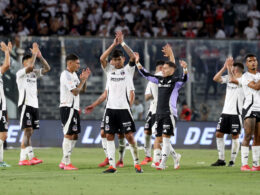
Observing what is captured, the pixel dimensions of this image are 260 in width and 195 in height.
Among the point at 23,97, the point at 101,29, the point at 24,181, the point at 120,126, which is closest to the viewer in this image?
the point at 24,181

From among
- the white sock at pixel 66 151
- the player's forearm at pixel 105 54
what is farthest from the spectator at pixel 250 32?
the player's forearm at pixel 105 54

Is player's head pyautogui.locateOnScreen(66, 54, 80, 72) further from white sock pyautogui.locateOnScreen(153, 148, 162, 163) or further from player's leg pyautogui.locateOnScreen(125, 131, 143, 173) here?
white sock pyautogui.locateOnScreen(153, 148, 162, 163)

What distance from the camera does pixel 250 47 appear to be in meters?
24.8

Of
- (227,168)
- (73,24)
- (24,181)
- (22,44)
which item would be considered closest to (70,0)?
(73,24)

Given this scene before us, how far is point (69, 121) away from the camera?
1466 cm

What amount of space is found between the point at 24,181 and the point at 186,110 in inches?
525

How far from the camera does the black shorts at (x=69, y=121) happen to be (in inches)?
576

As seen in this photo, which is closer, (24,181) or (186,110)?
(24,181)

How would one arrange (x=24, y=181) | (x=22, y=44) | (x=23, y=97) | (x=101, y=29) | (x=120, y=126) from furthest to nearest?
1. (x=101, y=29)
2. (x=22, y=44)
3. (x=23, y=97)
4. (x=120, y=126)
5. (x=24, y=181)

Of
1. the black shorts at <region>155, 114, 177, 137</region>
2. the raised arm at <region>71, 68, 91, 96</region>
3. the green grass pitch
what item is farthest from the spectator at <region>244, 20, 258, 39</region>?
the raised arm at <region>71, 68, 91, 96</region>

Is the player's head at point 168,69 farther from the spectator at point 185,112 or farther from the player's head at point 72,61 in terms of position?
the spectator at point 185,112

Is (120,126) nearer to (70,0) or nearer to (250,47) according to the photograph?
(250,47)

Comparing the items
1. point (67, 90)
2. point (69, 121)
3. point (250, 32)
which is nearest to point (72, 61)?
point (67, 90)

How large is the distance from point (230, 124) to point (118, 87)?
3904 millimetres
